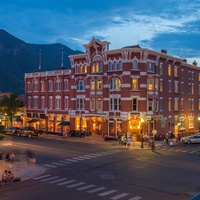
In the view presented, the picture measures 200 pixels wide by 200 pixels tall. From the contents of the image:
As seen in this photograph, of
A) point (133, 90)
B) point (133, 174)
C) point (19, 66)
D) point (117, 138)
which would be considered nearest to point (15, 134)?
point (117, 138)

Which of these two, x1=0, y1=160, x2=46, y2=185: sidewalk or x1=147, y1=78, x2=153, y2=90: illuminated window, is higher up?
x1=147, y1=78, x2=153, y2=90: illuminated window

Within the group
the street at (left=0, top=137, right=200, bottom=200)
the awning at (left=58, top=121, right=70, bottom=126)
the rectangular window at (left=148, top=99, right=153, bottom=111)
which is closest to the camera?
the street at (left=0, top=137, right=200, bottom=200)

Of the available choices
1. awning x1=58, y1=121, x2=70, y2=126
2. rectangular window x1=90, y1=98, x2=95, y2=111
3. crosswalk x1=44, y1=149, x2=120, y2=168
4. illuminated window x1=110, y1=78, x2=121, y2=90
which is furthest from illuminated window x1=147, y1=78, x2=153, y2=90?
awning x1=58, y1=121, x2=70, y2=126

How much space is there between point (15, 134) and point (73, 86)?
14.5 meters

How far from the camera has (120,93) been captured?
50438 mm

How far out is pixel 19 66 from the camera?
175375 millimetres

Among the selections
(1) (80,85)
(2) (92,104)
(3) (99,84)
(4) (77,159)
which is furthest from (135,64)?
(4) (77,159)

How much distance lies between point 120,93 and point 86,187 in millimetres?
31046

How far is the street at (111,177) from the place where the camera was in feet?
62.2

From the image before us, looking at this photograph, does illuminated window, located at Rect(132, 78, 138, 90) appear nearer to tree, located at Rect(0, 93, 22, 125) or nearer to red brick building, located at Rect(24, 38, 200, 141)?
→ red brick building, located at Rect(24, 38, 200, 141)

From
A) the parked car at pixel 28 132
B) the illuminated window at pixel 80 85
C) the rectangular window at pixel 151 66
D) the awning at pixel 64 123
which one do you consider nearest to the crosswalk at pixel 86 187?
the rectangular window at pixel 151 66

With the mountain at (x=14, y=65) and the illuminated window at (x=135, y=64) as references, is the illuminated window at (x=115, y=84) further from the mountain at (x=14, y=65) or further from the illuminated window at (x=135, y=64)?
the mountain at (x=14, y=65)

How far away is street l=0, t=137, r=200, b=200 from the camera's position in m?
19.0

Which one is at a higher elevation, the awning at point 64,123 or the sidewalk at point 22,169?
the awning at point 64,123
